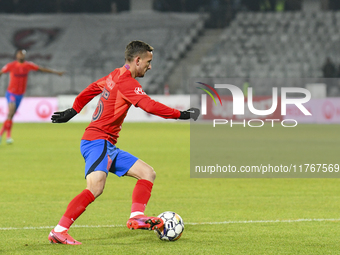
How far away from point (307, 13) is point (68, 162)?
93.0ft

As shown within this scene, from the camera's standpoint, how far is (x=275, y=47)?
36750mm

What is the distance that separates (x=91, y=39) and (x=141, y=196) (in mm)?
38711

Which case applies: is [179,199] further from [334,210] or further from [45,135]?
[45,135]

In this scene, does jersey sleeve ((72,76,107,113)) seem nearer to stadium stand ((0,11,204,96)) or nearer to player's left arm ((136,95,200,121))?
player's left arm ((136,95,200,121))

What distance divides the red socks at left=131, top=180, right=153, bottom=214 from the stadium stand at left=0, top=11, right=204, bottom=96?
3228 cm

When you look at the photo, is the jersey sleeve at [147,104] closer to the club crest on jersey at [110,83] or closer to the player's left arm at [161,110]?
the player's left arm at [161,110]

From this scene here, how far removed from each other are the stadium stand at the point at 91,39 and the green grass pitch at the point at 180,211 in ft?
85.6

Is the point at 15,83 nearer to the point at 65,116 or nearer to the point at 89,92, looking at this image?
the point at 65,116

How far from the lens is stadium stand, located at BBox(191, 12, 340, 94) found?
3484cm

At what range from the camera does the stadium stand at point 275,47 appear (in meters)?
34.8

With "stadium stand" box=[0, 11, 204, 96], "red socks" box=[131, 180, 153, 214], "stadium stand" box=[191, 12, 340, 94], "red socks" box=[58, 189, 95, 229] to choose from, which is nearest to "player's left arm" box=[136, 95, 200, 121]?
"red socks" box=[131, 180, 153, 214]

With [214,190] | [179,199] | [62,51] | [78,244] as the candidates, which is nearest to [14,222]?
[78,244]

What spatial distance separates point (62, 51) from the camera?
43375 millimetres

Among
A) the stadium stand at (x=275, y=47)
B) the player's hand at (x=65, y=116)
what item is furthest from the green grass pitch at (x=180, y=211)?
the stadium stand at (x=275, y=47)
